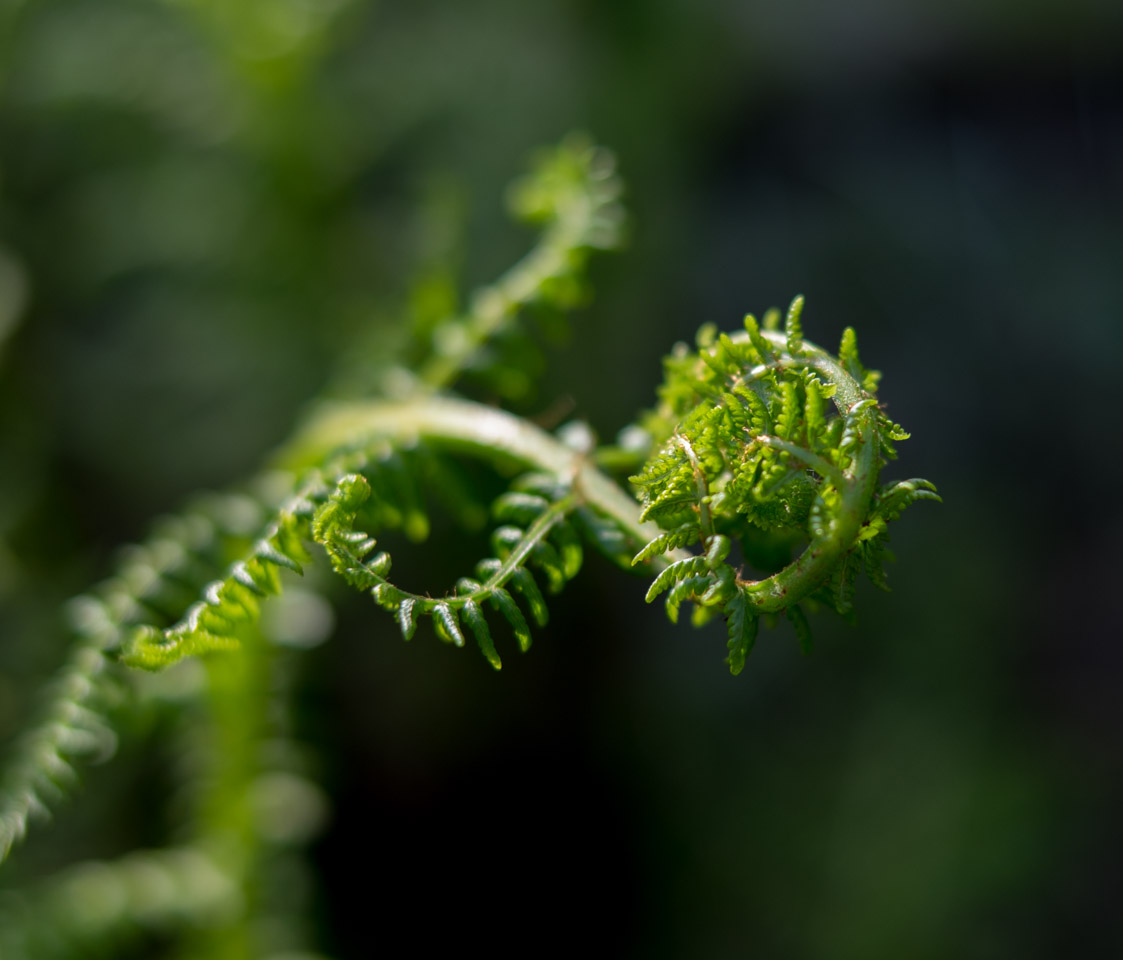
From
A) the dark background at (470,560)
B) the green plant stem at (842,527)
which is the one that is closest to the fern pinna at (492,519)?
the green plant stem at (842,527)

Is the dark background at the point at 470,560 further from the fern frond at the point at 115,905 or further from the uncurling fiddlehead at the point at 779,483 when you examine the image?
the uncurling fiddlehead at the point at 779,483

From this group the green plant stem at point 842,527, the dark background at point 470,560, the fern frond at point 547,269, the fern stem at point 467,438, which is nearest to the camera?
the green plant stem at point 842,527

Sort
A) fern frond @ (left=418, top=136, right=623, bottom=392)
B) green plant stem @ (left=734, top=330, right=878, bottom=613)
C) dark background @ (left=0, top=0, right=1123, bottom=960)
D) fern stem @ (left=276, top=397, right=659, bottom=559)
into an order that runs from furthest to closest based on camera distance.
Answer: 1. dark background @ (left=0, top=0, right=1123, bottom=960)
2. fern frond @ (left=418, top=136, right=623, bottom=392)
3. fern stem @ (left=276, top=397, right=659, bottom=559)
4. green plant stem @ (left=734, top=330, right=878, bottom=613)

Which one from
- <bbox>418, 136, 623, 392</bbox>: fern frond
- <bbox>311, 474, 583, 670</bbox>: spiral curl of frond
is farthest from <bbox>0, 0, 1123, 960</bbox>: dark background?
<bbox>311, 474, 583, 670</bbox>: spiral curl of frond

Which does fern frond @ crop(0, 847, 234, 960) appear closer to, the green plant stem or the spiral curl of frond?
the spiral curl of frond

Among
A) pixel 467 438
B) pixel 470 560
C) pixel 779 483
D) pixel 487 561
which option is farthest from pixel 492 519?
pixel 470 560

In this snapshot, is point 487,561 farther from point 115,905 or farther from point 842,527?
point 115,905

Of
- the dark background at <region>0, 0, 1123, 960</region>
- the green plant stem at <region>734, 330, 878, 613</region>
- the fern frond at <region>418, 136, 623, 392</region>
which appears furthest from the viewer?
the dark background at <region>0, 0, 1123, 960</region>

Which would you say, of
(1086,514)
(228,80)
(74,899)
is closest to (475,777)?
(74,899)
